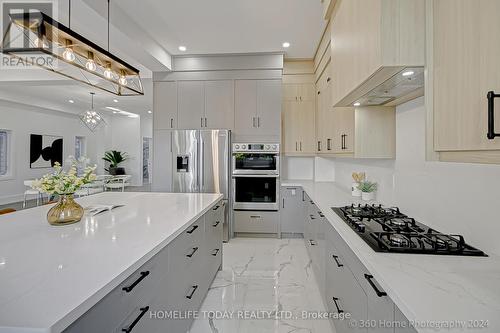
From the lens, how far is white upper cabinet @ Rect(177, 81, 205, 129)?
4180 millimetres

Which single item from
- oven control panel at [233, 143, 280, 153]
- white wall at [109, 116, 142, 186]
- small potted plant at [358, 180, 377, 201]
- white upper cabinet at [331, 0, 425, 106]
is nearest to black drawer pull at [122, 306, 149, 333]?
white upper cabinet at [331, 0, 425, 106]

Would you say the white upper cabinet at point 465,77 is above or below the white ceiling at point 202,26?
below

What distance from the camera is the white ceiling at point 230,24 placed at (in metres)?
2.75

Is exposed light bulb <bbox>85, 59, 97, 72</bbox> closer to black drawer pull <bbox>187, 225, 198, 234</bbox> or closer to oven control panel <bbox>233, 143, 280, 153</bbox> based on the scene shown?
black drawer pull <bbox>187, 225, 198, 234</bbox>

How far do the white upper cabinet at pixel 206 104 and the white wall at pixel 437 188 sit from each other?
95.5 inches

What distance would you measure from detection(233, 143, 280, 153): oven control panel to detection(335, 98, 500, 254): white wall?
1.66 meters

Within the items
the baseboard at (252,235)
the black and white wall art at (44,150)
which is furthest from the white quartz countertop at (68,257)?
the black and white wall art at (44,150)

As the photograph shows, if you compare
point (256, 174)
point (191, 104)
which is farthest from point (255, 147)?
point (191, 104)

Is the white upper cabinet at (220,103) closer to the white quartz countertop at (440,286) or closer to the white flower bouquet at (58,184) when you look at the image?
the white flower bouquet at (58,184)

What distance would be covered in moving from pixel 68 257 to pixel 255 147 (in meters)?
3.11

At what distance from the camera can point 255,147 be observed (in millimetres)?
4008

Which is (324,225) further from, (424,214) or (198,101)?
(198,101)

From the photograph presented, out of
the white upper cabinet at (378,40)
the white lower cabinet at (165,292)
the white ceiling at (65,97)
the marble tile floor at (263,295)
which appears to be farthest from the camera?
the white ceiling at (65,97)

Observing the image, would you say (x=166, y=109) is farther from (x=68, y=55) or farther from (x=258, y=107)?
(x=68, y=55)
